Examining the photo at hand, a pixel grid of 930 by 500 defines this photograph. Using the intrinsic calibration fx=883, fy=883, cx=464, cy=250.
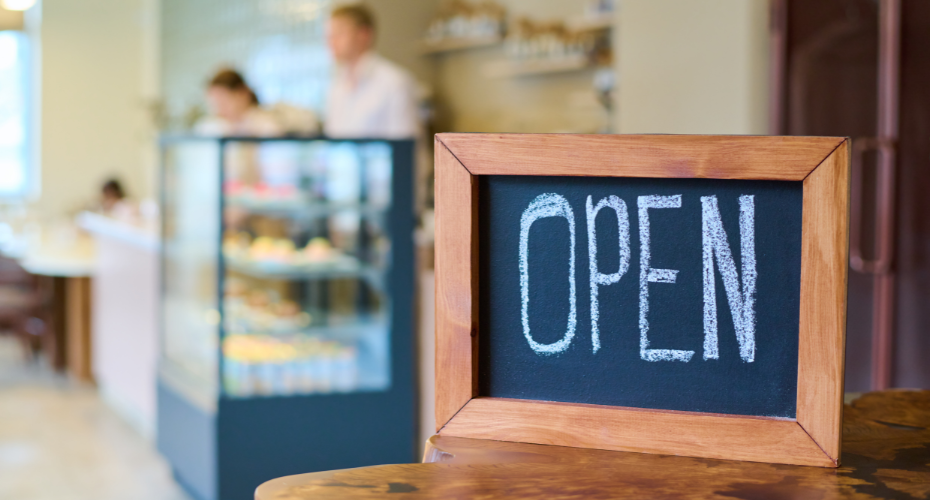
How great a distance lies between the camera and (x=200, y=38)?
840 cm

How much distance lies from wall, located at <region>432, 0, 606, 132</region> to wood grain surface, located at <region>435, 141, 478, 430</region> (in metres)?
4.55

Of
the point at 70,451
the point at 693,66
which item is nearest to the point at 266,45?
the point at 70,451

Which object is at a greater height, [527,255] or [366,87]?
[366,87]

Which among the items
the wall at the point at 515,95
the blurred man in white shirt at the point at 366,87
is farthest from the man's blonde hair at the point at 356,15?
the wall at the point at 515,95

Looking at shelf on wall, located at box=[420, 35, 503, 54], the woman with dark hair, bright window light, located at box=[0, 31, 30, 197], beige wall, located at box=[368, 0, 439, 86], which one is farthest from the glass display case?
bright window light, located at box=[0, 31, 30, 197]

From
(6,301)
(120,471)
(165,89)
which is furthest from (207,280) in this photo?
(165,89)

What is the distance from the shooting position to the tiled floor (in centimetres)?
342

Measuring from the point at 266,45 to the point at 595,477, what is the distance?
23.9ft

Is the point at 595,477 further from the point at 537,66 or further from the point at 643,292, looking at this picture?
the point at 537,66

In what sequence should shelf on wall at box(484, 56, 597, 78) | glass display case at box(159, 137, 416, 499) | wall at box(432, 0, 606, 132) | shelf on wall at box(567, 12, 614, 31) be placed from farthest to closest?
wall at box(432, 0, 606, 132), shelf on wall at box(484, 56, 597, 78), shelf on wall at box(567, 12, 614, 31), glass display case at box(159, 137, 416, 499)

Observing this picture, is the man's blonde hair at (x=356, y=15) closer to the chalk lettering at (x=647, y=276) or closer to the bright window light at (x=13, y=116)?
the chalk lettering at (x=647, y=276)

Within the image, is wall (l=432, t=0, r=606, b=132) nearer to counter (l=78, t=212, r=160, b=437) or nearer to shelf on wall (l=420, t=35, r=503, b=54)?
shelf on wall (l=420, t=35, r=503, b=54)

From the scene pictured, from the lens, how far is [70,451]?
3.96 m

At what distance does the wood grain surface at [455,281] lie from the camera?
83 cm
